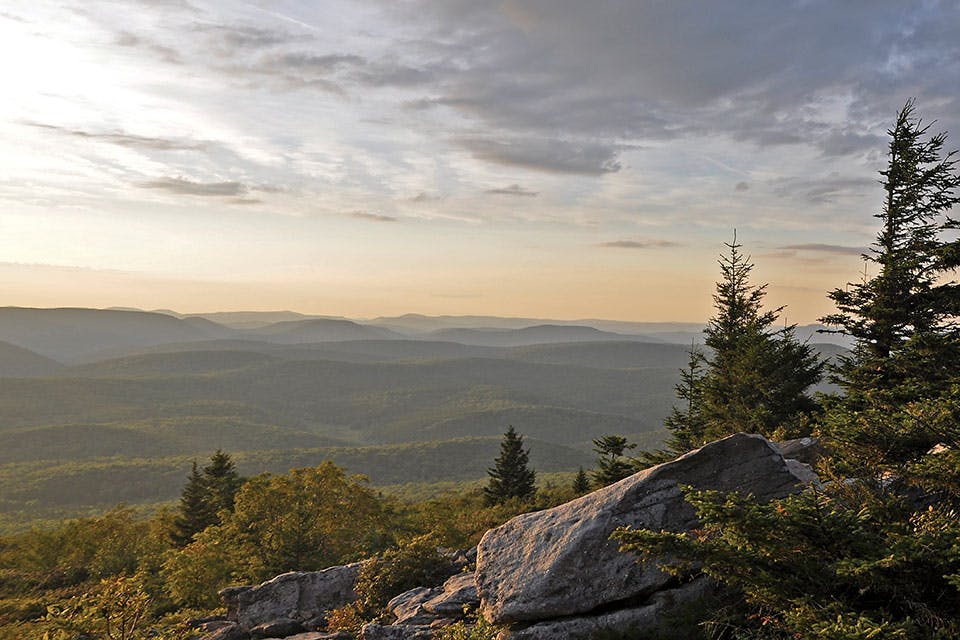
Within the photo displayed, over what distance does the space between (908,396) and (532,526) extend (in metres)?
13.5

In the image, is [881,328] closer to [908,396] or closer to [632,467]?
[908,396]

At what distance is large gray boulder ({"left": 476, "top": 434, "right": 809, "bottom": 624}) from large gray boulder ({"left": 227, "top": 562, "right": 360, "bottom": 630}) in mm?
9283

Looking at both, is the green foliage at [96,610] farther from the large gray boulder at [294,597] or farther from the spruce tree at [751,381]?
the spruce tree at [751,381]

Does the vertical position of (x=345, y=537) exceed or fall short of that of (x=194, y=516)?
it exceeds it

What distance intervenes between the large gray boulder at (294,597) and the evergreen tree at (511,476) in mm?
32075


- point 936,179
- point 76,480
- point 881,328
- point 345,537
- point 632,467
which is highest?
point 936,179

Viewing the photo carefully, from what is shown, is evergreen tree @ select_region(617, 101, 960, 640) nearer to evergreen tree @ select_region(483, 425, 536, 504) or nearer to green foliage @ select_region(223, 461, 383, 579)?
green foliage @ select_region(223, 461, 383, 579)

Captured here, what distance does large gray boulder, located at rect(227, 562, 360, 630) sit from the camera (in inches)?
810

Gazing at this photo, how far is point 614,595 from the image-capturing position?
1286 cm

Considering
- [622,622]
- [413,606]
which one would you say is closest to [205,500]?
[413,606]

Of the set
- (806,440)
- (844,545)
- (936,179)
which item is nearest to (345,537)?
(806,440)

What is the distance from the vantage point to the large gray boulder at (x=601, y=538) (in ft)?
42.5

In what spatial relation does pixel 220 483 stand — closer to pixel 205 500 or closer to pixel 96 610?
pixel 205 500

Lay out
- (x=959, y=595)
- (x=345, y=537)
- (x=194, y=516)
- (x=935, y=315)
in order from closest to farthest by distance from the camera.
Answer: (x=959, y=595) < (x=935, y=315) < (x=345, y=537) < (x=194, y=516)
